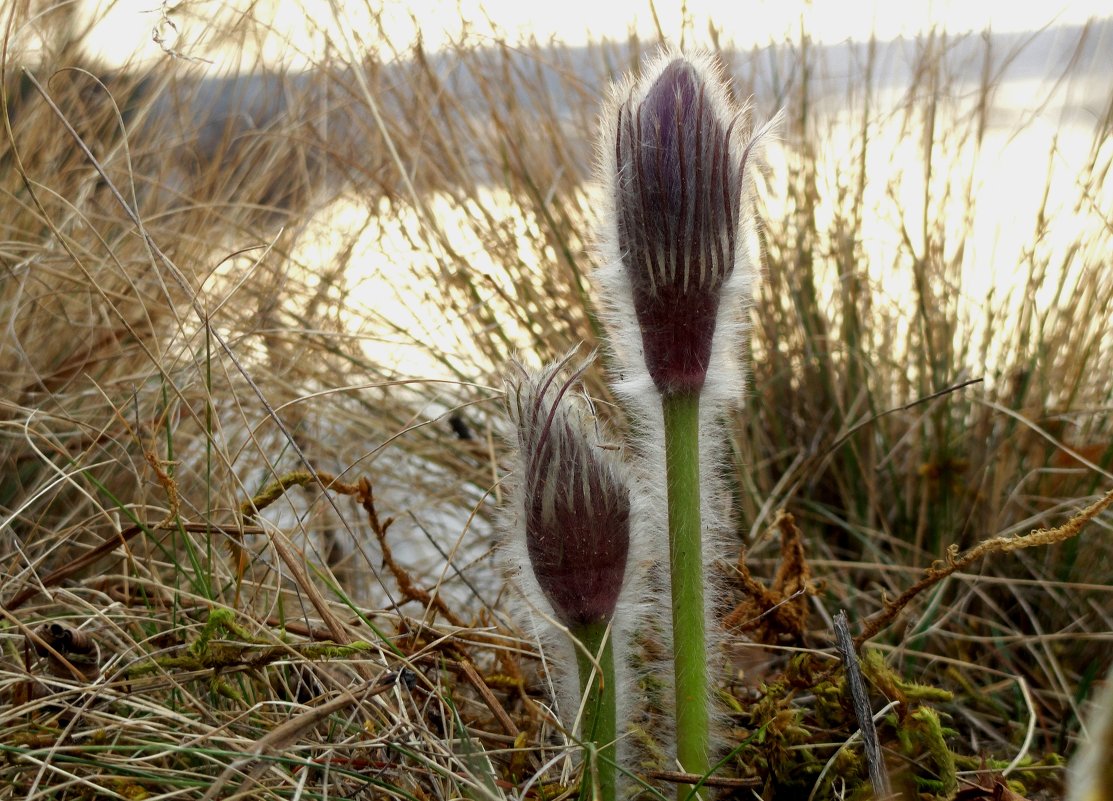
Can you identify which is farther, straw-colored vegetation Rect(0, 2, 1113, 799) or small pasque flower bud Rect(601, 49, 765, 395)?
straw-colored vegetation Rect(0, 2, 1113, 799)

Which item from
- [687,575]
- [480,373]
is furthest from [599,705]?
[480,373]

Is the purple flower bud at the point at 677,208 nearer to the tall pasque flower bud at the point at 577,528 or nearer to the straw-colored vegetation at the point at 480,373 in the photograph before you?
the tall pasque flower bud at the point at 577,528

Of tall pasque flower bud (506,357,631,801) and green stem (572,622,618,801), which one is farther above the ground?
tall pasque flower bud (506,357,631,801)

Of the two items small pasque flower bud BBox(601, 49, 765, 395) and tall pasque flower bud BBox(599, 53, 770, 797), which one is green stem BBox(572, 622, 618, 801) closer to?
tall pasque flower bud BBox(599, 53, 770, 797)

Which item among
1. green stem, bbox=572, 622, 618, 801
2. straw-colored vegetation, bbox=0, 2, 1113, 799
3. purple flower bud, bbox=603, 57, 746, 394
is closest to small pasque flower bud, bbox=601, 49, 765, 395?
purple flower bud, bbox=603, 57, 746, 394

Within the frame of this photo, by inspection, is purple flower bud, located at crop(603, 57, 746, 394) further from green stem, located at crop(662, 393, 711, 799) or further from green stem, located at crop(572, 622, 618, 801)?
green stem, located at crop(572, 622, 618, 801)

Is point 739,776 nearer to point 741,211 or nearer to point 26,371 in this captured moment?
point 741,211
